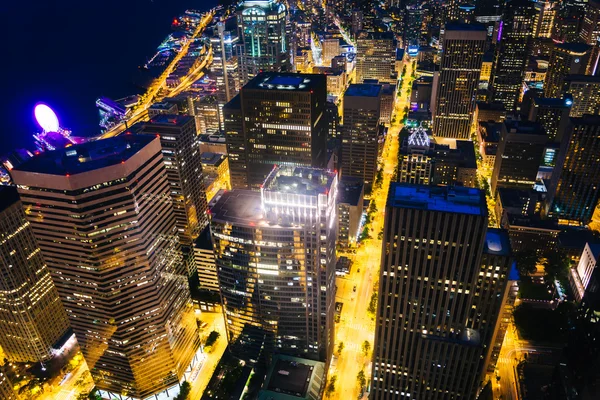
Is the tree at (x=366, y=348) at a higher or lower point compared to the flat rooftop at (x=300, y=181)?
lower

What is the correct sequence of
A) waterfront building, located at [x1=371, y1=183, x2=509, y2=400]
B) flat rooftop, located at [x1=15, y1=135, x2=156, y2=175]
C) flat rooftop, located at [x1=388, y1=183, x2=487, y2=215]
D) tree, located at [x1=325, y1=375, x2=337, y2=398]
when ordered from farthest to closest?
tree, located at [x1=325, y1=375, x2=337, y2=398] → flat rooftop, located at [x1=15, y1=135, x2=156, y2=175] → waterfront building, located at [x1=371, y1=183, x2=509, y2=400] → flat rooftop, located at [x1=388, y1=183, x2=487, y2=215]

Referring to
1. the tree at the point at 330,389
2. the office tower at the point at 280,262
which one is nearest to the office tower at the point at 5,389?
the office tower at the point at 280,262

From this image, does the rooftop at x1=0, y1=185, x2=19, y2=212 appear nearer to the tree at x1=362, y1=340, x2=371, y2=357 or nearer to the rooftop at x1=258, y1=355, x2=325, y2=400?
the rooftop at x1=258, y1=355, x2=325, y2=400

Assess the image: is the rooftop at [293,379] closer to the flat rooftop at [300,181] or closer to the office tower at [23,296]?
the flat rooftop at [300,181]

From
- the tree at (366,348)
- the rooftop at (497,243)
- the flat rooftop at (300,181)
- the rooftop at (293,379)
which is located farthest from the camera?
the tree at (366,348)

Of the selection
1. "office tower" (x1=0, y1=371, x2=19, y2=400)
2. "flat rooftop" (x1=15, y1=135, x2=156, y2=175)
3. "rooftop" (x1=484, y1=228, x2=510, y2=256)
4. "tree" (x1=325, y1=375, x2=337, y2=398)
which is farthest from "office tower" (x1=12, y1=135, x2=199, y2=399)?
"rooftop" (x1=484, y1=228, x2=510, y2=256)

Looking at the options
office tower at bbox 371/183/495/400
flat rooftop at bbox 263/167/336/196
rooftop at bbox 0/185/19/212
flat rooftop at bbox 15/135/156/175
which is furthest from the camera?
rooftop at bbox 0/185/19/212

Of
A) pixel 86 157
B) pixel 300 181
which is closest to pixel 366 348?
pixel 300 181
